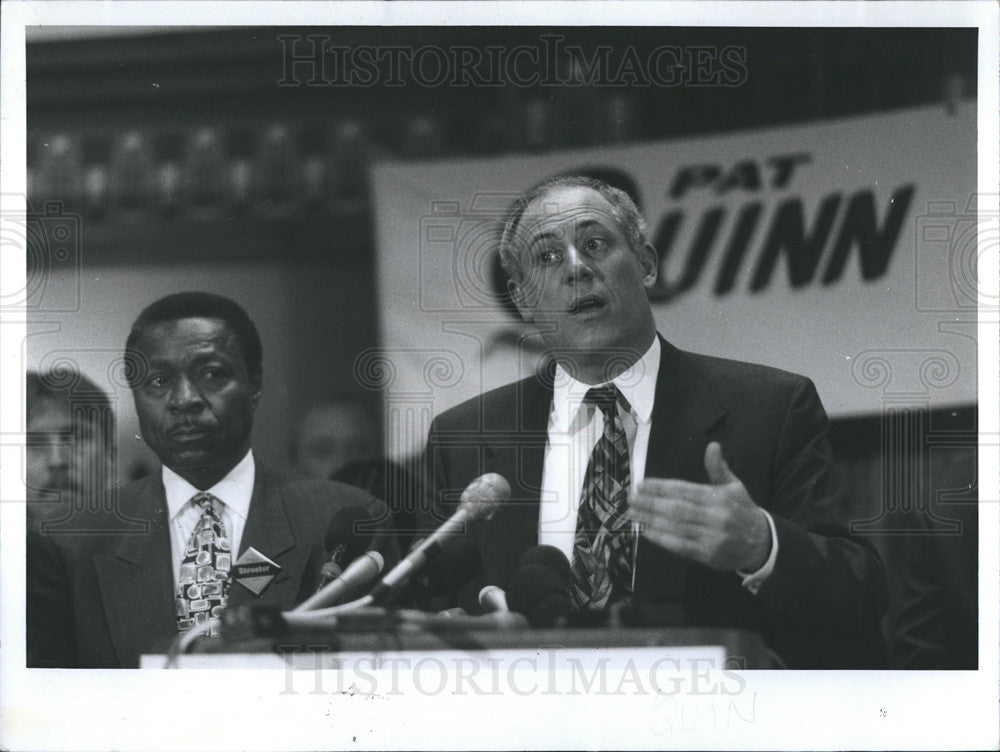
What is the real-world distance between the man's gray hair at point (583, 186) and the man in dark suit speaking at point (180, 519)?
937mm

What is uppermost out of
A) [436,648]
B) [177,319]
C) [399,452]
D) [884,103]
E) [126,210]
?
[884,103]

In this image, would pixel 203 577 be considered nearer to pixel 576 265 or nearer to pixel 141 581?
pixel 141 581

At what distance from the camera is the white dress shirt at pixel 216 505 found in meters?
4.59

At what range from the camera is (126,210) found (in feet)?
15.2

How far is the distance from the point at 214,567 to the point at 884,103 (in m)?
2.81

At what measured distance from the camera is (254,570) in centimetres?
456

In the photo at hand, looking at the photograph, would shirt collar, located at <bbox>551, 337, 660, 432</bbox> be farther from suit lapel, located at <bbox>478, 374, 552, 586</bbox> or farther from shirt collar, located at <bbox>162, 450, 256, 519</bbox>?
shirt collar, located at <bbox>162, 450, 256, 519</bbox>

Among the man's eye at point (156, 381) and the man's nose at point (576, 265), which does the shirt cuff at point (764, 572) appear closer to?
the man's nose at point (576, 265)

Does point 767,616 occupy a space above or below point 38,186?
below

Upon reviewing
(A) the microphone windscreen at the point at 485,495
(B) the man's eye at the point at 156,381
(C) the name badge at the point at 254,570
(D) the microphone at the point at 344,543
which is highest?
(B) the man's eye at the point at 156,381

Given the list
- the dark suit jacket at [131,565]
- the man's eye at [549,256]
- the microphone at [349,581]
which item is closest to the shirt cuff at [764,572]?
the man's eye at [549,256]

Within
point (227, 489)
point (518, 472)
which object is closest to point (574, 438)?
point (518, 472)

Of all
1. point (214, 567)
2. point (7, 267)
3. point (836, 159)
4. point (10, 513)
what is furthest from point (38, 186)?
point (836, 159)

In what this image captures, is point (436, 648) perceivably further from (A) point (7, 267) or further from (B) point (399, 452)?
(A) point (7, 267)
